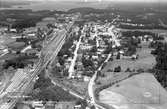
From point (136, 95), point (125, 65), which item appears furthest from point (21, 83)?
point (125, 65)

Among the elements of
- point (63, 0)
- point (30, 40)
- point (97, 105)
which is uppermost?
point (63, 0)

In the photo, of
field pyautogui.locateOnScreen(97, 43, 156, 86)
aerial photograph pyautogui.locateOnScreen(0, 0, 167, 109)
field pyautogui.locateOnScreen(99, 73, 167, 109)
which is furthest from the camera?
field pyautogui.locateOnScreen(97, 43, 156, 86)

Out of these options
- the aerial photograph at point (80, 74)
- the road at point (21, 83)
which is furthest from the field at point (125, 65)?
the road at point (21, 83)

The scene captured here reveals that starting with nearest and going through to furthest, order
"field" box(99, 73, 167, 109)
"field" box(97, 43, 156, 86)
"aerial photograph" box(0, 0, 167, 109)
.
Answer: "field" box(99, 73, 167, 109) → "aerial photograph" box(0, 0, 167, 109) → "field" box(97, 43, 156, 86)

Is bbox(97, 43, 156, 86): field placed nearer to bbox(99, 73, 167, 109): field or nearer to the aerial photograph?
the aerial photograph

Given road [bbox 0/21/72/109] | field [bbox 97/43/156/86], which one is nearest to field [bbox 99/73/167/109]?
field [bbox 97/43/156/86]

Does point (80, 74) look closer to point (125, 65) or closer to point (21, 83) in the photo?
point (125, 65)

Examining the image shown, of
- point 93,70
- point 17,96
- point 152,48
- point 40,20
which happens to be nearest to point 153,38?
point 152,48

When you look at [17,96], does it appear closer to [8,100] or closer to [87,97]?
[8,100]
